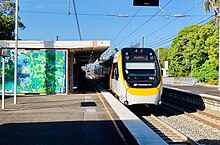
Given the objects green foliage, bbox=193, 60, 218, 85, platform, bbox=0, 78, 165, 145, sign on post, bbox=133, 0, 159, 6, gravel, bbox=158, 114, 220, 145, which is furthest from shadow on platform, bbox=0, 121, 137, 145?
green foliage, bbox=193, 60, 218, 85

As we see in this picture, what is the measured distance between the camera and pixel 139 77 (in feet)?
54.3

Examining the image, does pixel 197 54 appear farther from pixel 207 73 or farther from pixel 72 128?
pixel 72 128

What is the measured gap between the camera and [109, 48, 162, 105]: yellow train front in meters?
16.1

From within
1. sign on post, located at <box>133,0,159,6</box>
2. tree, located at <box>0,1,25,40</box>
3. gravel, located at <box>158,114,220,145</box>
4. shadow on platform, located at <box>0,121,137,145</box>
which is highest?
tree, located at <box>0,1,25,40</box>

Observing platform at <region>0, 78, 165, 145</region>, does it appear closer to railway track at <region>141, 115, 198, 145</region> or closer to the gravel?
railway track at <region>141, 115, 198, 145</region>

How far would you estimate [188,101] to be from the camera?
2412 cm

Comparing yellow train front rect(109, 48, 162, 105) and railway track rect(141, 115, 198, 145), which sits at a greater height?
yellow train front rect(109, 48, 162, 105)

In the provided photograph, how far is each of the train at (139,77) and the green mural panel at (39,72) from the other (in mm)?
7448

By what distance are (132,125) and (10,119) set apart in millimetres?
4372

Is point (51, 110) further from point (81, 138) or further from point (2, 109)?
point (81, 138)

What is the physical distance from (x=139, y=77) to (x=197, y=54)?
45.2 metres

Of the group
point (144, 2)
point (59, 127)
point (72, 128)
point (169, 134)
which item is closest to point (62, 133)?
point (72, 128)

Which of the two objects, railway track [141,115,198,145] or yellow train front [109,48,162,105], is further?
yellow train front [109,48,162,105]

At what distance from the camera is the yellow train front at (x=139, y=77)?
16141 mm
